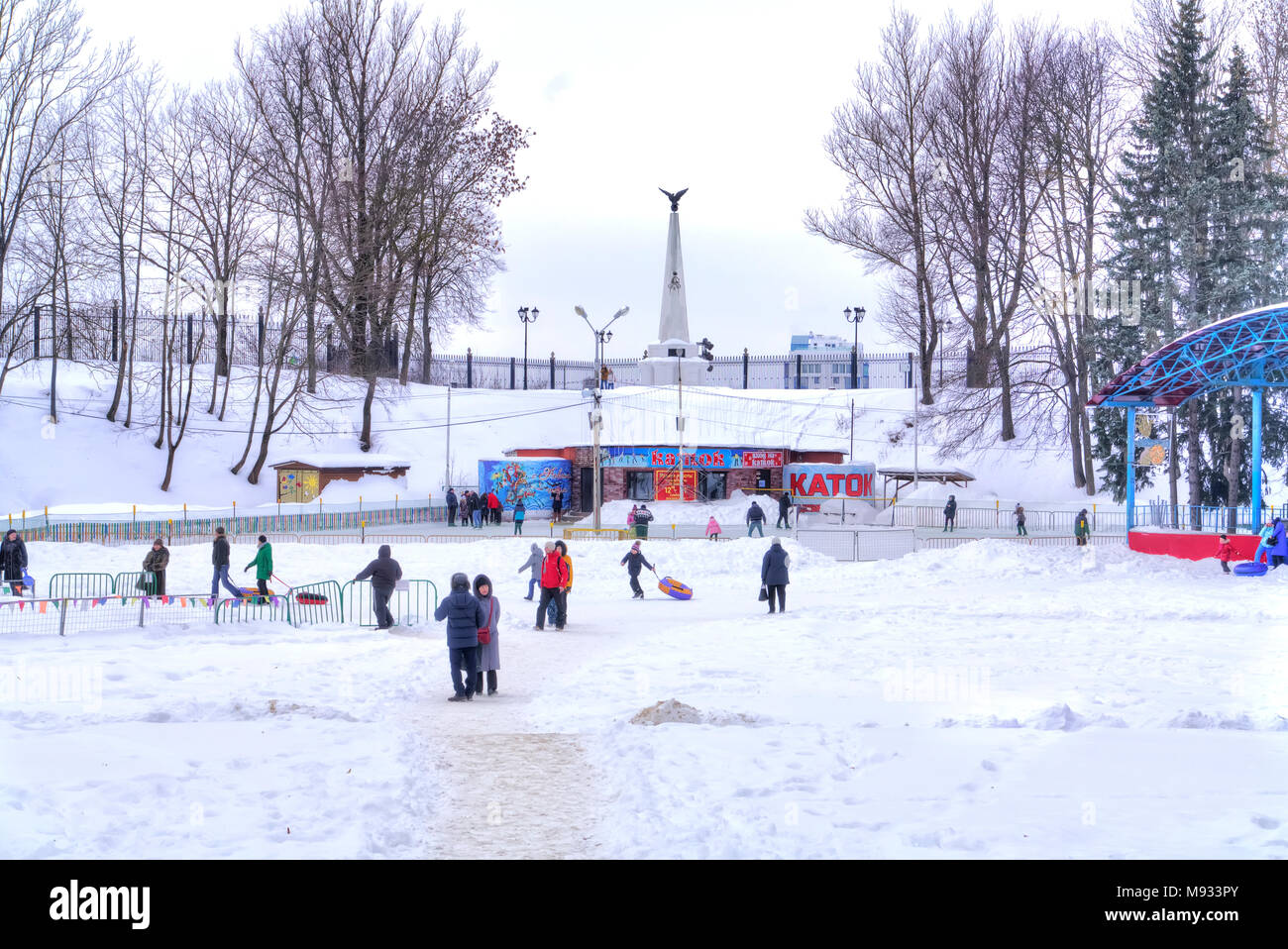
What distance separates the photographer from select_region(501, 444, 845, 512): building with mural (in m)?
39.5

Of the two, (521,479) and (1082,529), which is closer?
(1082,529)

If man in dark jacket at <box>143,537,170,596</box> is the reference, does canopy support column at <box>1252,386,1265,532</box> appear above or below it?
above

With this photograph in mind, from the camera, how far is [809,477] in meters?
40.1

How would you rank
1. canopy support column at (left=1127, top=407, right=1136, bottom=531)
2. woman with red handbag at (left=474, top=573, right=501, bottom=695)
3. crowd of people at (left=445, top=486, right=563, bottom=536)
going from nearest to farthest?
woman with red handbag at (left=474, top=573, right=501, bottom=695), canopy support column at (left=1127, top=407, right=1136, bottom=531), crowd of people at (left=445, top=486, right=563, bottom=536)

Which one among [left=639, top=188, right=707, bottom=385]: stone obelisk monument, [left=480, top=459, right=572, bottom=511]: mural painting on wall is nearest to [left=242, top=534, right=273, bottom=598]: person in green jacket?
[left=480, top=459, right=572, bottom=511]: mural painting on wall

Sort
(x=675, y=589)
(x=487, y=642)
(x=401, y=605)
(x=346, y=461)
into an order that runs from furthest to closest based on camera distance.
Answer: (x=346, y=461), (x=675, y=589), (x=401, y=605), (x=487, y=642)

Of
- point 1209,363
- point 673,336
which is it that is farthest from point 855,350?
point 1209,363

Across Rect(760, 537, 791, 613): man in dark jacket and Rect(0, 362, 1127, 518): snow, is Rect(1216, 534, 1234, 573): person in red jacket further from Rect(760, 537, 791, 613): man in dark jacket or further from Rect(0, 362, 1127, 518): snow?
Rect(0, 362, 1127, 518): snow

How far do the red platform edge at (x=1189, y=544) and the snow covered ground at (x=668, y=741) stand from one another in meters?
Result: 8.48

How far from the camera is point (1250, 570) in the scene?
23.1 meters

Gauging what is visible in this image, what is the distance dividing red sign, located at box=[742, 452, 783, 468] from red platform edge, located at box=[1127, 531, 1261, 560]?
15.6 m

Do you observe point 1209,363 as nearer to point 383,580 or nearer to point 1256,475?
point 1256,475

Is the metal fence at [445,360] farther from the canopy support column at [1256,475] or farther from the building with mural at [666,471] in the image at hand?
the canopy support column at [1256,475]

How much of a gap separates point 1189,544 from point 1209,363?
4354mm
